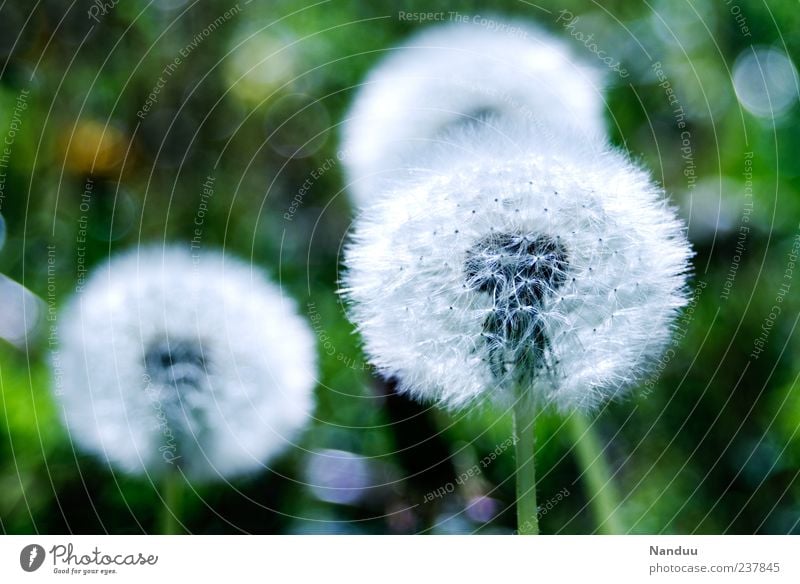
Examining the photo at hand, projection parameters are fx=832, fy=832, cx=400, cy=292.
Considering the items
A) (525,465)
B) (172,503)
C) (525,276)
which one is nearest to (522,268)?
(525,276)

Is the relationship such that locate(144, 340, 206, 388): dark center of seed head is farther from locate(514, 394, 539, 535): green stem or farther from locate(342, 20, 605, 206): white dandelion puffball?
locate(514, 394, 539, 535): green stem

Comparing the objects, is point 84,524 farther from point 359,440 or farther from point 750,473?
point 750,473

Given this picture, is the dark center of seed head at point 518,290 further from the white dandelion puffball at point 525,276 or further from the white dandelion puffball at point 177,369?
the white dandelion puffball at point 177,369

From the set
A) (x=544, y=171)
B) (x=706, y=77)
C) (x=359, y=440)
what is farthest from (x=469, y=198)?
(x=706, y=77)

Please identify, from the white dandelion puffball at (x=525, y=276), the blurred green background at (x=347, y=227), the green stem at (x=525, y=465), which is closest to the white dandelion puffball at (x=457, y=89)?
the blurred green background at (x=347, y=227)
